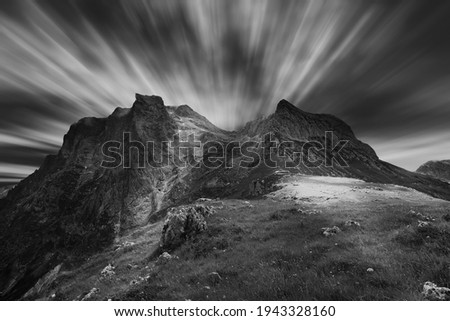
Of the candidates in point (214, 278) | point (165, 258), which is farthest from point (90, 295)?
point (214, 278)

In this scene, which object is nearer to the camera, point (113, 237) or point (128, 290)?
point (128, 290)

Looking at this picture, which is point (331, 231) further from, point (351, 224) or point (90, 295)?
point (90, 295)

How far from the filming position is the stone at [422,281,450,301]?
6.69 m

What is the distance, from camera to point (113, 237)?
156 metres

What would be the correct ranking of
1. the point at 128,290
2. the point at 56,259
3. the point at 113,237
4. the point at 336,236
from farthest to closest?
1. the point at 56,259
2. the point at 113,237
3. the point at 336,236
4. the point at 128,290


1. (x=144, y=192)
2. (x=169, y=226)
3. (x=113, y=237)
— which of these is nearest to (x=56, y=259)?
(x=113, y=237)

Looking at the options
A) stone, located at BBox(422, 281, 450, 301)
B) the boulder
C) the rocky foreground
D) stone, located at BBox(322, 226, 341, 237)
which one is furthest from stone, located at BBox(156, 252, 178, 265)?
stone, located at BBox(422, 281, 450, 301)

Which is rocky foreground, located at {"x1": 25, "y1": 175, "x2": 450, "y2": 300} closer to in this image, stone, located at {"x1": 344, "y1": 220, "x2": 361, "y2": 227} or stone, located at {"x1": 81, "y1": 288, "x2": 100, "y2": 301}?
stone, located at {"x1": 344, "y1": 220, "x2": 361, "y2": 227}

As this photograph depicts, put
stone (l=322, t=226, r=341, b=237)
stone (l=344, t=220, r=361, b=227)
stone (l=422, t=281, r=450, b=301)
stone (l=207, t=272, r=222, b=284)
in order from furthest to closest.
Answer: stone (l=344, t=220, r=361, b=227)
stone (l=322, t=226, r=341, b=237)
stone (l=207, t=272, r=222, b=284)
stone (l=422, t=281, r=450, b=301)

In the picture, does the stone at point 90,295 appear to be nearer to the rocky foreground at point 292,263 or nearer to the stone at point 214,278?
the rocky foreground at point 292,263

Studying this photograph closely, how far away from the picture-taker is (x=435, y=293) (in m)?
6.74
